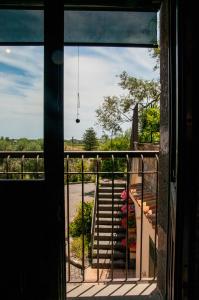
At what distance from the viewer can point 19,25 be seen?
1790 mm

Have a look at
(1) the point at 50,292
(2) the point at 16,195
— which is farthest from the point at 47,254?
(2) the point at 16,195

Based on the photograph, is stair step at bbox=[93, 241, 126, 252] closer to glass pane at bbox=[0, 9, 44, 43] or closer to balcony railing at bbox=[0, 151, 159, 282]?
balcony railing at bbox=[0, 151, 159, 282]

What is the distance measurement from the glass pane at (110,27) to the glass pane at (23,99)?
453mm

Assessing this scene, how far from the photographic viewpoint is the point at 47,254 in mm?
1678

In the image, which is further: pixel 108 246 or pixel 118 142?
pixel 108 246

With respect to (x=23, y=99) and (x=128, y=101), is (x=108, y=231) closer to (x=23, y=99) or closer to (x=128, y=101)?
(x=128, y=101)

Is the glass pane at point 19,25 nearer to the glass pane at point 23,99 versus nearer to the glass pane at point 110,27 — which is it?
the glass pane at point 23,99

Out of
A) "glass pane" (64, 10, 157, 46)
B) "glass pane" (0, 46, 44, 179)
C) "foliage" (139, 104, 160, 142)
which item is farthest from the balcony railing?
"foliage" (139, 104, 160, 142)

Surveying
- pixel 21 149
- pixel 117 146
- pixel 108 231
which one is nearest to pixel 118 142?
pixel 117 146

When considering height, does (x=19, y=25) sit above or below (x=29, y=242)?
above

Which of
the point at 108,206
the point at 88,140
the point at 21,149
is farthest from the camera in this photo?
the point at 108,206

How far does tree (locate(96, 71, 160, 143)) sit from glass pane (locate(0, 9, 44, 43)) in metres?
3.38

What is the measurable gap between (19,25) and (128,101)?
515cm

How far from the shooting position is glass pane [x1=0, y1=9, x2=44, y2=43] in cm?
171
